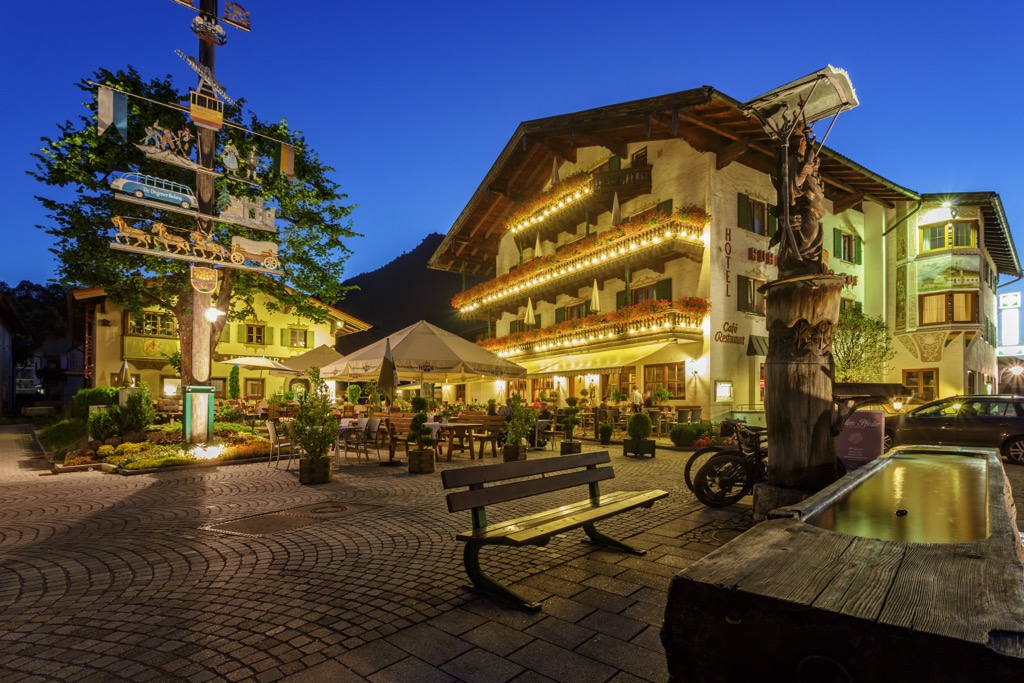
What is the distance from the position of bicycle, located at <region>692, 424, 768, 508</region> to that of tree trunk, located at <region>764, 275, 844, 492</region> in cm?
128

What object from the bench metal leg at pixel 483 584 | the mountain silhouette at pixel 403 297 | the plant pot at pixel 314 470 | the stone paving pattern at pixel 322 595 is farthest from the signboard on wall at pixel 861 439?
the mountain silhouette at pixel 403 297

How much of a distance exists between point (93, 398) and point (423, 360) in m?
11.0

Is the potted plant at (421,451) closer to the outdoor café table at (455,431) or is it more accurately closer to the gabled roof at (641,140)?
the outdoor café table at (455,431)

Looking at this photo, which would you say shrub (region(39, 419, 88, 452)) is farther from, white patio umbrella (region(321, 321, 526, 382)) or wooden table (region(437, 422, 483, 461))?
wooden table (region(437, 422, 483, 461))

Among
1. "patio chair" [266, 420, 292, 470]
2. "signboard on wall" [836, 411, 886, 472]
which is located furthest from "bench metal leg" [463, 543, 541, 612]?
"patio chair" [266, 420, 292, 470]

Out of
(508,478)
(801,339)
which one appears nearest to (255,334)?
(508,478)

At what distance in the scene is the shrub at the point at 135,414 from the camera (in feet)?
44.1

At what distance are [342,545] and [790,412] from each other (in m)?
4.58

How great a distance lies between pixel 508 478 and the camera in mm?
4430

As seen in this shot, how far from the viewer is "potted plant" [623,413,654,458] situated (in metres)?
13.4

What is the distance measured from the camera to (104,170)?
671 inches

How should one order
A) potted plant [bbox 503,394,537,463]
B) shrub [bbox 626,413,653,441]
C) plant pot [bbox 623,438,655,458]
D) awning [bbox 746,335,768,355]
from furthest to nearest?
awning [bbox 746,335,768,355] < shrub [bbox 626,413,653,441] < plant pot [bbox 623,438,655,458] < potted plant [bbox 503,394,537,463]

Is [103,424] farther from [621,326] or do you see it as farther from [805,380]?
[621,326]

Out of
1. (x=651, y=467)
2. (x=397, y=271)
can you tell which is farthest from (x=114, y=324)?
(x=397, y=271)
